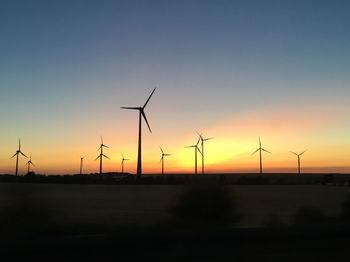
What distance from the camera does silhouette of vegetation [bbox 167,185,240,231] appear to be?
18.5m

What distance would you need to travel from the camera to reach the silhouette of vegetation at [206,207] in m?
18.5

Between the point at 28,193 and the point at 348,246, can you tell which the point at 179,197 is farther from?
the point at 348,246

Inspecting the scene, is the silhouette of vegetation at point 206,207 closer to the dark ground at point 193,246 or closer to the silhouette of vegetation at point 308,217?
the silhouette of vegetation at point 308,217

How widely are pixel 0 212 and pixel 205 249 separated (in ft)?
33.3

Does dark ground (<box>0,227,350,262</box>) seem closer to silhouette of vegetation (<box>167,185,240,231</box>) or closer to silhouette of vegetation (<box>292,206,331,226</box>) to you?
silhouette of vegetation (<box>167,185,240,231</box>)

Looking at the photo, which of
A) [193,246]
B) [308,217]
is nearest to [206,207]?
[308,217]

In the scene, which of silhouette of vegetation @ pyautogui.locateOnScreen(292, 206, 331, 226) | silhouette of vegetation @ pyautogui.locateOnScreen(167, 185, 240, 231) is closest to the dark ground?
silhouette of vegetation @ pyautogui.locateOnScreen(167, 185, 240, 231)

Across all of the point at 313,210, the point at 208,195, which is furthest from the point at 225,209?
the point at 313,210

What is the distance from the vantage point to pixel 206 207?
1878 cm

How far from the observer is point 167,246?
10.6m

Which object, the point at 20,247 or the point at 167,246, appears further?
the point at 167,246

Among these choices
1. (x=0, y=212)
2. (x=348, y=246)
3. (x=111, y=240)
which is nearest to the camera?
(x=111, y=240)

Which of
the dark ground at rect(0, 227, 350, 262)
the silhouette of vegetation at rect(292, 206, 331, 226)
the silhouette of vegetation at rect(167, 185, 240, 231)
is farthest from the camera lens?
the silhouette of vegetation at rect(292, 206, 331, 226)

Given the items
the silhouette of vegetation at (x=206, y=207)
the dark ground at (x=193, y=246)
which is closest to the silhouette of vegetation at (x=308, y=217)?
the silhouette of vegetation at (x=206, y=207)
